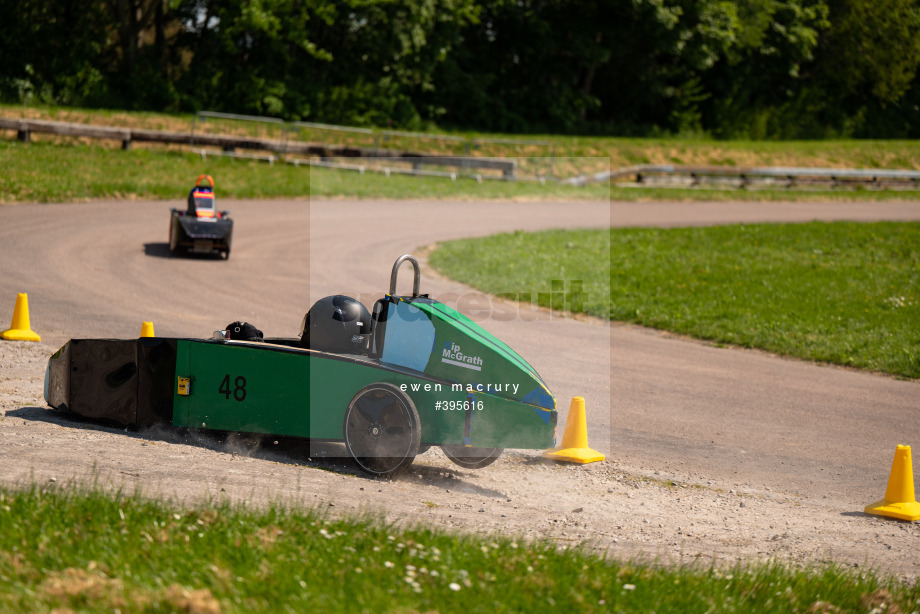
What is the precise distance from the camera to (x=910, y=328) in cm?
1415

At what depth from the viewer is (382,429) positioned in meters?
6.77

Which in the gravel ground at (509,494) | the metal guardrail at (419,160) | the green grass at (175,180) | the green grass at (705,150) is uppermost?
the green grass at (705,150)

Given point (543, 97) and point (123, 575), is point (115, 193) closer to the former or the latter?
point (123, 575)

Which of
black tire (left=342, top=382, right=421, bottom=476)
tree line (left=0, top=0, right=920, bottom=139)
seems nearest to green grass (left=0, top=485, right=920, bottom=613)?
black tire (left=342, top=382, right=421, bottom=476)

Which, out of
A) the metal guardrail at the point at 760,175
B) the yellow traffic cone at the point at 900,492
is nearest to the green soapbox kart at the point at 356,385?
the yellow traffic cone at the point at 900,492

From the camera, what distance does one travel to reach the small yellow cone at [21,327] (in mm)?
10594

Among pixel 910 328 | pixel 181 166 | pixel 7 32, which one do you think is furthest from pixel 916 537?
pixel 7 32

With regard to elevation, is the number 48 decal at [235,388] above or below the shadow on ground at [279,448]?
above

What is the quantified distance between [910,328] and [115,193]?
1807 centimetres

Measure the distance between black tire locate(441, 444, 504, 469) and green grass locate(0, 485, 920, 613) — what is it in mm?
Answer: 1857

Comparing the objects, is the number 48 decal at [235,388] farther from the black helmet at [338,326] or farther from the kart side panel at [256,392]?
the black helmet at [338,326]

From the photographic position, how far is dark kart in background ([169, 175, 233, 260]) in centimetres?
1658

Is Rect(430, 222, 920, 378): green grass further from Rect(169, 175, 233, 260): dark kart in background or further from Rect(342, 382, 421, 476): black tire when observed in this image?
Rect(342, 382, 421, 476): black tire

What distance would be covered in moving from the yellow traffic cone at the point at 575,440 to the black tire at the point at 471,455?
0.68 meters
